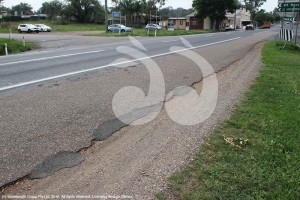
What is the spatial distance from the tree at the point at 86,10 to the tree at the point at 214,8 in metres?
25.6

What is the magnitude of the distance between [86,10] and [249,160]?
85917mm

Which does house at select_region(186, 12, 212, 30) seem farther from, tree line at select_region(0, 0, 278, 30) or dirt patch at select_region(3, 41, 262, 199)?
dirt patch at select_region(3, 41, 262, 199)

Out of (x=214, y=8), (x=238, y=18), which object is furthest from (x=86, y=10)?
(x=238, y=18)

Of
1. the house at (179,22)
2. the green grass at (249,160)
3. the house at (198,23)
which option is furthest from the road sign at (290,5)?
the house at (179,22)

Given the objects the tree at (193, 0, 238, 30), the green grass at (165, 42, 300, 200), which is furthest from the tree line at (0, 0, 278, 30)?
the green grass at (165, 42, 300, 200)

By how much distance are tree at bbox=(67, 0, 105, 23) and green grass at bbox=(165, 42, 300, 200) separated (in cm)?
8268

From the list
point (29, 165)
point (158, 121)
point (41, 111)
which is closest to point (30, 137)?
point (29, 165)

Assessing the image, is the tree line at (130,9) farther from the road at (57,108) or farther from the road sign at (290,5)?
the road at (57,108)

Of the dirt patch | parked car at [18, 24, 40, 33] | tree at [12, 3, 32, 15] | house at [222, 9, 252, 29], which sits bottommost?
the dirt patch

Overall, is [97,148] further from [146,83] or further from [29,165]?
[146,83]

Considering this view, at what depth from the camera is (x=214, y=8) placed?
7594 centimetres

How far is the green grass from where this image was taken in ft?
11.0

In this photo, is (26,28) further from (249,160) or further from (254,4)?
(254,4)

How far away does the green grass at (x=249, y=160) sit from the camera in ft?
11.0
